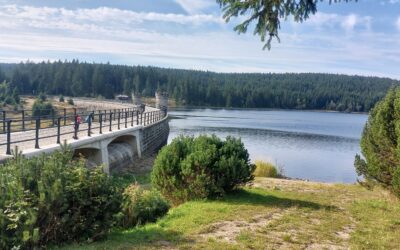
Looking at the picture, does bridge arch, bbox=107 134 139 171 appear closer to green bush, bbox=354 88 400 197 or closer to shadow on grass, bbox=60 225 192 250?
green bush, bbox=354 88 400 197

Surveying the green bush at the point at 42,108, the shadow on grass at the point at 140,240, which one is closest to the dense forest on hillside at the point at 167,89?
the green bush at the point at 42,108

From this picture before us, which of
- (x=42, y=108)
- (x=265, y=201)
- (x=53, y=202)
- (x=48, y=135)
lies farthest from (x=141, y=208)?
(x=42, y=108)

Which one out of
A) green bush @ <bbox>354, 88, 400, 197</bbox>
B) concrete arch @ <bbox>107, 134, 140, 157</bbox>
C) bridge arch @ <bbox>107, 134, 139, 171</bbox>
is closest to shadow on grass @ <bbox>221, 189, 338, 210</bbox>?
green bush @ <bbox>354, 88, 400, 197</bbox>

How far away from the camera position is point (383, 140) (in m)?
12.1

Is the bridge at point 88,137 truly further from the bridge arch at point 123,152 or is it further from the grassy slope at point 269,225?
the grassy slope at point 269,225

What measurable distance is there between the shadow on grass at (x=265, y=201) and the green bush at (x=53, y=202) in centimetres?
404

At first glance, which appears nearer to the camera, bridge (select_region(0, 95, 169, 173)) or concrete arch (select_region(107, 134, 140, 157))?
bridge (select_region(0, 95, 169, 173))

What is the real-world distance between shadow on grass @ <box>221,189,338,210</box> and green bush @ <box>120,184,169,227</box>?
1.80 m

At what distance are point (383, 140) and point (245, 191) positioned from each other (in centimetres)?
379

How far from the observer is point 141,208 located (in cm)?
921

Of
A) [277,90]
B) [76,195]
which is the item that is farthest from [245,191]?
[277,90]

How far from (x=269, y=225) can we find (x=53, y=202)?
12.7ft

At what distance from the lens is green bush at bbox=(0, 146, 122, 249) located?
5.95 metres

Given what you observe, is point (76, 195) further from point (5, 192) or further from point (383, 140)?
point (383, 140)
